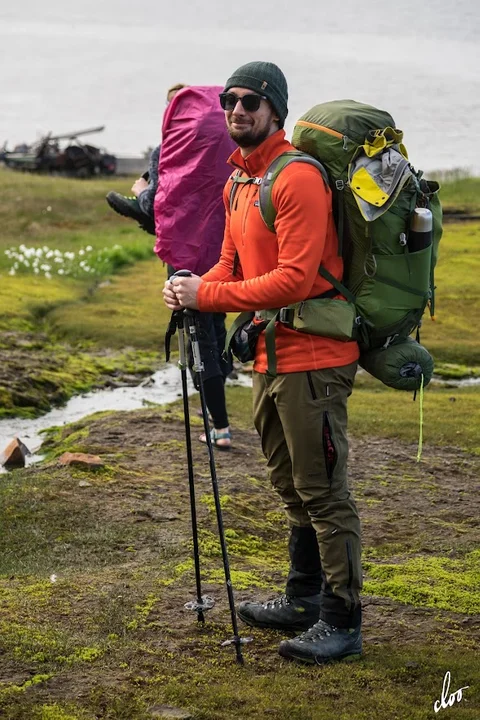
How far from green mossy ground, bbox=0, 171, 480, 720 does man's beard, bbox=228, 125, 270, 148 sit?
232 centimetres

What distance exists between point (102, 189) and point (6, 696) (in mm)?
23916

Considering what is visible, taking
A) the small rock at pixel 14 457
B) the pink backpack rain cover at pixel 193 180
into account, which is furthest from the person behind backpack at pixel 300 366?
the small rock at pixel 14 457

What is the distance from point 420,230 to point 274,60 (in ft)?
181

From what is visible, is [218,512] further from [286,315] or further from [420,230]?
[420,230]

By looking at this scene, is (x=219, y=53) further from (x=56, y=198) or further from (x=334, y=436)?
(x=334, y=436)

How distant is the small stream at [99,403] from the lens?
10.2 m

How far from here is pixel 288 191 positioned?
4.59 m

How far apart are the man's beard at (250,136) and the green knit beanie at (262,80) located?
131mm

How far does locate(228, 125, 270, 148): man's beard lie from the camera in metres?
4.88

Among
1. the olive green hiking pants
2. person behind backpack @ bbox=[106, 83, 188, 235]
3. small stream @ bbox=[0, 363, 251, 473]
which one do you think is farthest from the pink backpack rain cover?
the olive green hiking pants

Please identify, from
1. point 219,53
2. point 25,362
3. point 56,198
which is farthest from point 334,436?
point 219,53

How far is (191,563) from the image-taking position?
6266mm

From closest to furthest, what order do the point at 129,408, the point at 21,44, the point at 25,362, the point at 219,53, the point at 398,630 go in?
1. the point at 398,630
2. the point at 129,408
3. the point at 25,362
4. the point at 219,53
5. the point at 21,44

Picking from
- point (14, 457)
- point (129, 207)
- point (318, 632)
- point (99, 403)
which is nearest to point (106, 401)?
point (99, 403)
